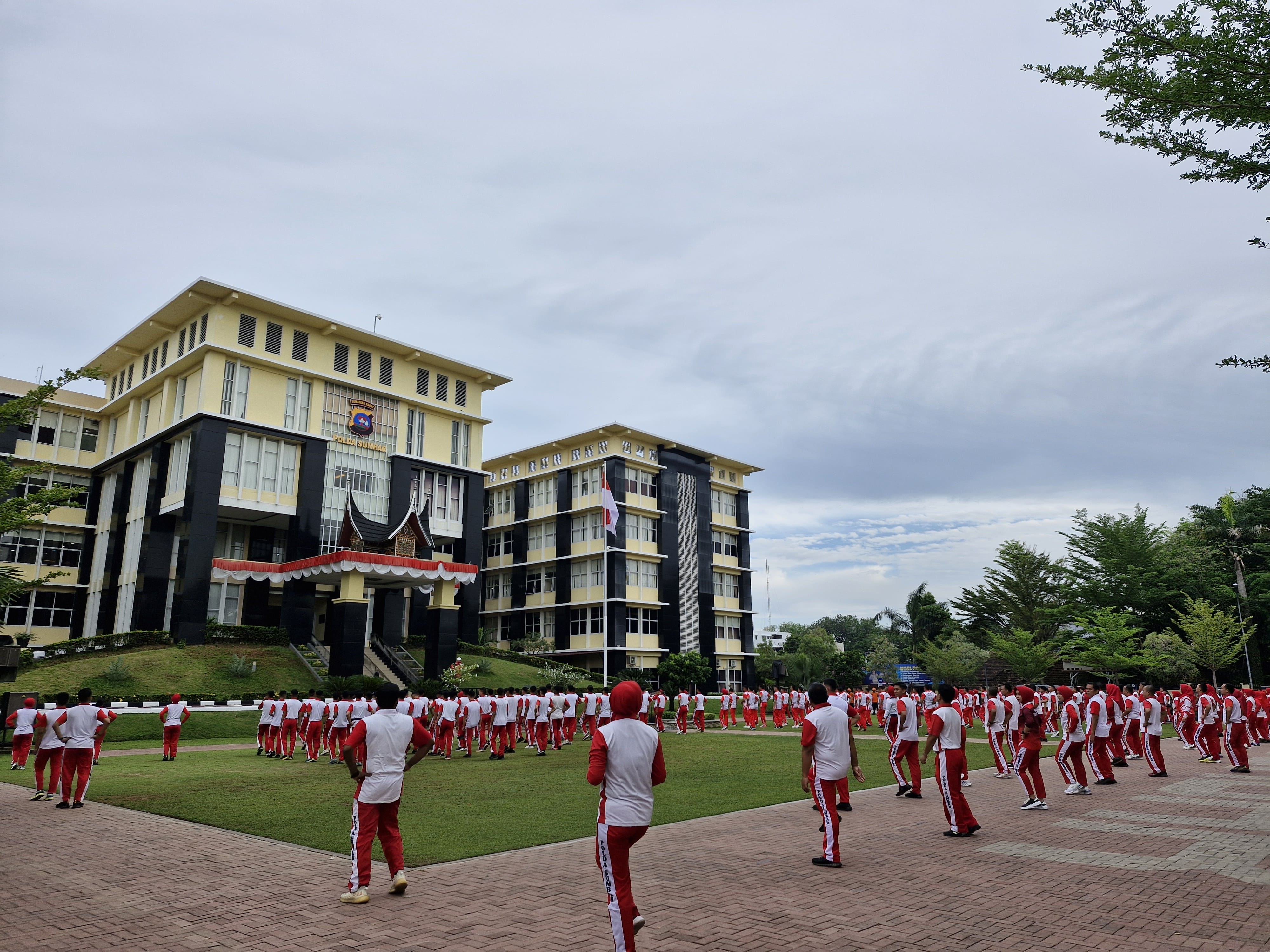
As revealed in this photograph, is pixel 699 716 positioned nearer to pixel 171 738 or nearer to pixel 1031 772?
pixel 171 738

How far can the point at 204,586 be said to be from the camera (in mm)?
37531

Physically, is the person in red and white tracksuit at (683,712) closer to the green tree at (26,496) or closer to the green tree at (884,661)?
the green tree at (26,496)

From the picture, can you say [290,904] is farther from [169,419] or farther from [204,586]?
[169,419]

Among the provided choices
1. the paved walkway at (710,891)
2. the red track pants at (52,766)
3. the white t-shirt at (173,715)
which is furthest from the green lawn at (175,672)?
the paved walkway at (710,891)

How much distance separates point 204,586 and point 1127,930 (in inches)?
1569

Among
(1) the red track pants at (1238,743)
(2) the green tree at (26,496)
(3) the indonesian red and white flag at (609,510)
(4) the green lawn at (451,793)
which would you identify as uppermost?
(3) the indonesian red and white flag at (609,510)

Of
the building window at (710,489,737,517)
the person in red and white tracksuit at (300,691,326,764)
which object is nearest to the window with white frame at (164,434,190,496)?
the person in red and white tracksuit at (300,691,326,764)

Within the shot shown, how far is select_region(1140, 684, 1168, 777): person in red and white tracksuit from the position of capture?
15602mm

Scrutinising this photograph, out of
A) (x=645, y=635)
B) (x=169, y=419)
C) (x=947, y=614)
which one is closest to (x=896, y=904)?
(x=169, y=419)

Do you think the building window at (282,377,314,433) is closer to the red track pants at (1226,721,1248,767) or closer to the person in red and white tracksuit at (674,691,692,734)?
the person in red and white tracksuit at (674,691,692,734)

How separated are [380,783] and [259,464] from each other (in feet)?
124

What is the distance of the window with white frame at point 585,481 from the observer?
56688mm

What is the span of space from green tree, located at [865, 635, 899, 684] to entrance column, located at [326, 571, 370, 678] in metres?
44.7

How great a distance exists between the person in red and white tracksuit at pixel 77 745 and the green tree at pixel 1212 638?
43984mm
